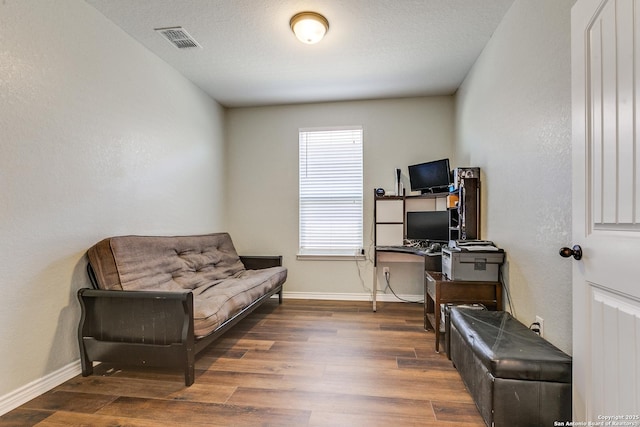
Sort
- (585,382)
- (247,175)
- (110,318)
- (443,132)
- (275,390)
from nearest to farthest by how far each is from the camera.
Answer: (585,382)
(275,390)
(110,318)
(443,132)
(247,175)

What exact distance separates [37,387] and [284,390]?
1459 mm

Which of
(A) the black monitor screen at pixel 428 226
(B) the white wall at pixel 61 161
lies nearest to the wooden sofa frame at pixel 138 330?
(B) the white wall at pixel 61 161

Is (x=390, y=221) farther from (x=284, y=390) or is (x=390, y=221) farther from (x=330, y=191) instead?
(x=284, y=390)

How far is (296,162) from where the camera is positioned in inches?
158

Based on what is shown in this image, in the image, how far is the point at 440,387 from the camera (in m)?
1.85

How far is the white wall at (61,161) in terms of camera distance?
66.0 inches

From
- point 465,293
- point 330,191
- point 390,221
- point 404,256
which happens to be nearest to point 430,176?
point 390,221

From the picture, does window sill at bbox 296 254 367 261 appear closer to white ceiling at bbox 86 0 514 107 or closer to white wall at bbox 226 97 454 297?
white wall at bbox 226 97 454 297

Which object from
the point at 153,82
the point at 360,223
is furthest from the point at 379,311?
the point at 153,82

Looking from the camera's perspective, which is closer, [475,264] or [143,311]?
[143,311]

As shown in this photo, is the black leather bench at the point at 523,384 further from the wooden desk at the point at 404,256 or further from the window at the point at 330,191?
the window at the point at 330,191

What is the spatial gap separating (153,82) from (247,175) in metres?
1.61

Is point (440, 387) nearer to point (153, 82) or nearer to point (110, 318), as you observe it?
point (110, 318)

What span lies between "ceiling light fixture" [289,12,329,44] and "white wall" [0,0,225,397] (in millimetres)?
1412
